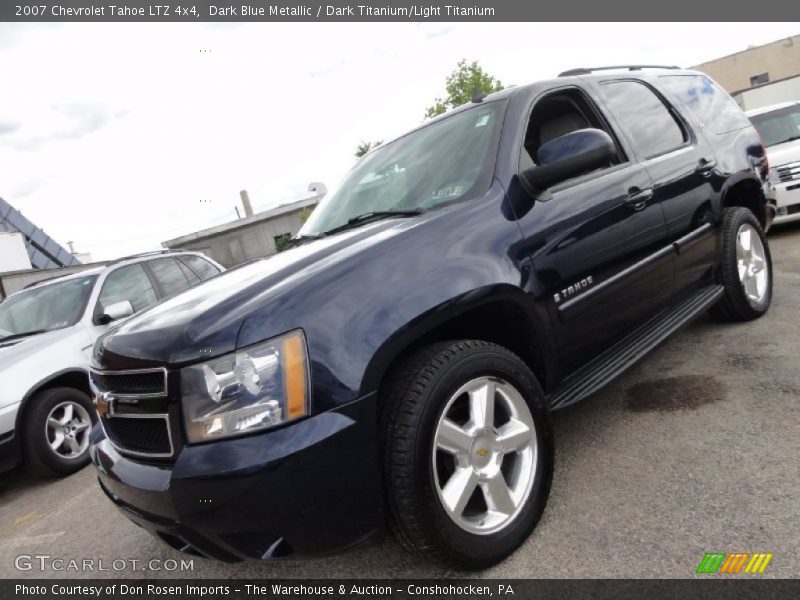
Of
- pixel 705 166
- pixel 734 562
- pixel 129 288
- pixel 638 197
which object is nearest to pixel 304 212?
pixel 129 288

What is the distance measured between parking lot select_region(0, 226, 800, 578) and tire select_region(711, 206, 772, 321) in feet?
0.47

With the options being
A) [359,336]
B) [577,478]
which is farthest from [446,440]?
[577,478]

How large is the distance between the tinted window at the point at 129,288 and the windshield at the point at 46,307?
145 mm

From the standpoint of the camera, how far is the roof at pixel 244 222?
29.8 meters

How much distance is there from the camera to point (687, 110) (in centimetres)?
366

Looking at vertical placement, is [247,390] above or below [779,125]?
below

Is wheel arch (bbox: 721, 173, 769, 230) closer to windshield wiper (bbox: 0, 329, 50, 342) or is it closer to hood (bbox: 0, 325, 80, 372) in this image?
hood (bbox: 0, 325, 80, 372)

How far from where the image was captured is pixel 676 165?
3.21 meters

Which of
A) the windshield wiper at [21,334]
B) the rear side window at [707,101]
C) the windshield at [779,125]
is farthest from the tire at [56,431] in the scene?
the windshield at [779,125]

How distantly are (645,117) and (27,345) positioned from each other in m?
4.78

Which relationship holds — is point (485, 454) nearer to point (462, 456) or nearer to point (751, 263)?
point (462, 456)

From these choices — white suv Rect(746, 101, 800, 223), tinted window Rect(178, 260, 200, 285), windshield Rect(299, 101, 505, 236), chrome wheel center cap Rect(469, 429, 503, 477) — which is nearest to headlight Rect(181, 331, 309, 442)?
chrome wheel center cap Rect(469, 429, 503, 477)

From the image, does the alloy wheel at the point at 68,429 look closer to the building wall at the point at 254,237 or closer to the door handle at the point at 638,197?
the door handle at the point at 638,197

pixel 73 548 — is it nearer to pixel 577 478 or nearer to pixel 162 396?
pixel 162 396
